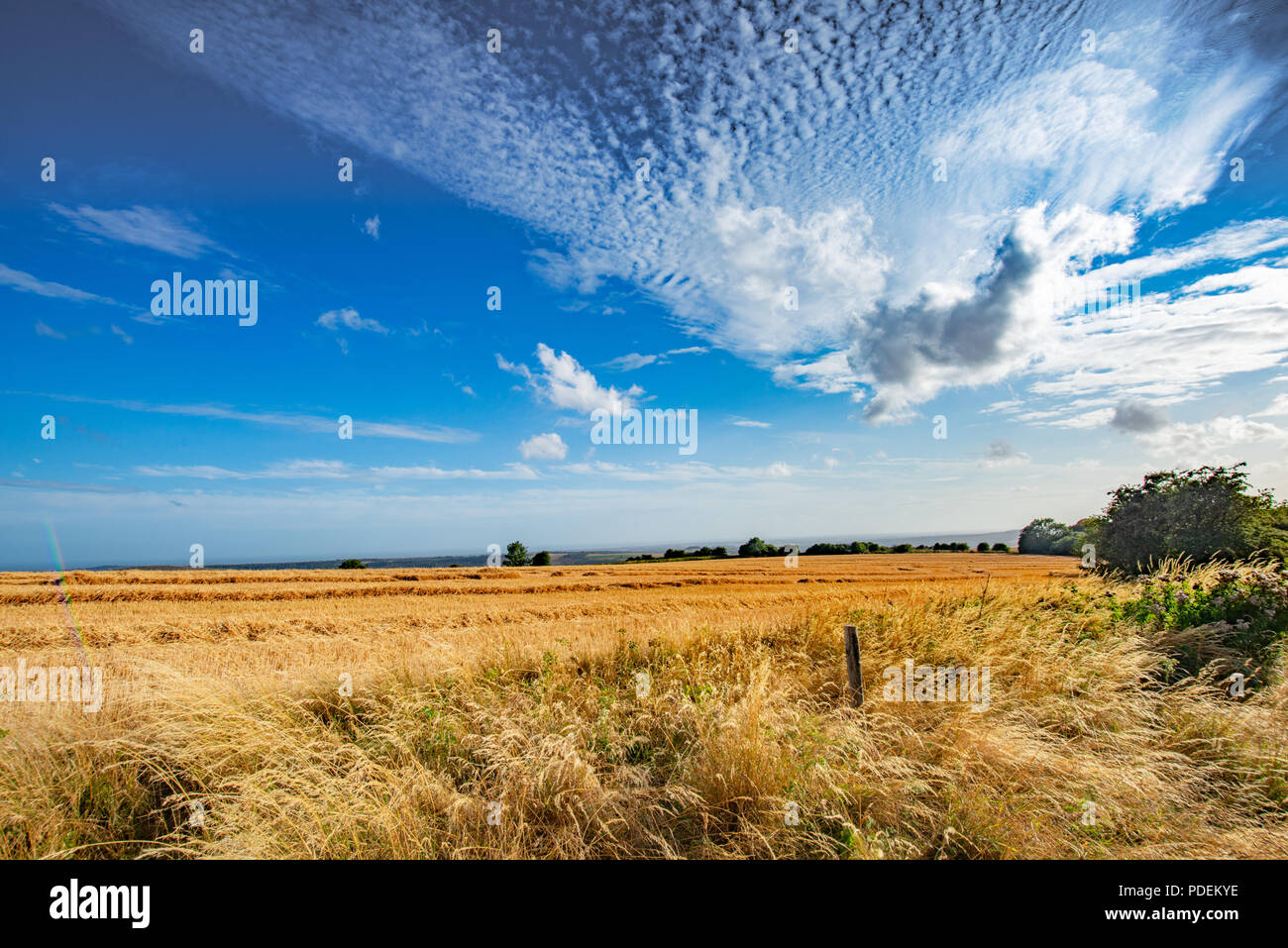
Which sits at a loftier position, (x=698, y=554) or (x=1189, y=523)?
(x=1189, y=523)

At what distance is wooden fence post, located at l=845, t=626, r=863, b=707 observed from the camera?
245 inches

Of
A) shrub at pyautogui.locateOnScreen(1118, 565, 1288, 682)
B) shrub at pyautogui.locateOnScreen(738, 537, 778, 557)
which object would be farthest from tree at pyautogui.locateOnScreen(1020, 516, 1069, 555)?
shrub at pyautogui.locateOnScreen(1118, 565, 1288, 682)

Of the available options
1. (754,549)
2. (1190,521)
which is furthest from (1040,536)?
(1190,521)

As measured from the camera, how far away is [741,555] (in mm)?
70312

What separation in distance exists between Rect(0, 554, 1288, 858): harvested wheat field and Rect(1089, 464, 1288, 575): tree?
14.9 meters

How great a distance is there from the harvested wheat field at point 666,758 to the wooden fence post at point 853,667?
0.18 metres

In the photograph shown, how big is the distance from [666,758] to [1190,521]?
25289mm

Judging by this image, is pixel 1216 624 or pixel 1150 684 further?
pixel 1216 624

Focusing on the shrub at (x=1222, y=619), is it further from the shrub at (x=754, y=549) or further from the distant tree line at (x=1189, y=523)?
the shrub at (x=754, y=549)

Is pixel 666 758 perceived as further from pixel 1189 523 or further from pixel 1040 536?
pixel 1040 536

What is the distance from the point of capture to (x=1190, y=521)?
19.9 meters
